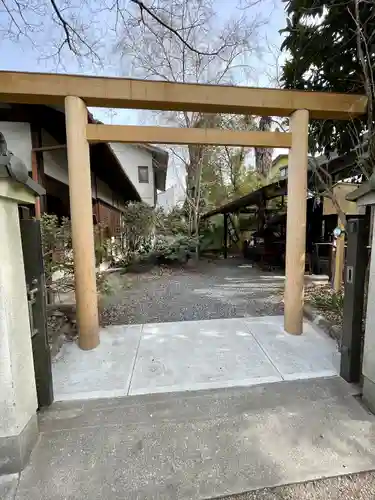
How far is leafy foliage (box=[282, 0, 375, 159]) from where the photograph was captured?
12.2 ft

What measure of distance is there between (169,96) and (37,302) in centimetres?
239

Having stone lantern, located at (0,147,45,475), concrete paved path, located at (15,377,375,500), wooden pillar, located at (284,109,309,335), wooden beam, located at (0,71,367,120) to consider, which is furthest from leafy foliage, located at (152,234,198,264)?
stone lantern, located at (0,147,45,475)

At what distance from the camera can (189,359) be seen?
2.98 m

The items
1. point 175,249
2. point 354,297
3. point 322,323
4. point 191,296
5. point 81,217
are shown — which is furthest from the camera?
point 175,249

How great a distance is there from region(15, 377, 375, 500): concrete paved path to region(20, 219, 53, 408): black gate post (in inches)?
8.2

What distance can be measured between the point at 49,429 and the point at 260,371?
6.07 feet

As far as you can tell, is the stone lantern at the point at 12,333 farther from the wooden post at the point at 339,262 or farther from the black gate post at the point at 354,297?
the wooden post at the point at 339,262

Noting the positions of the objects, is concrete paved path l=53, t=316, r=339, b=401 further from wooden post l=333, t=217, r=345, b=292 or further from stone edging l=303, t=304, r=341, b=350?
wooden post l=333, t=217, r=345, b=292

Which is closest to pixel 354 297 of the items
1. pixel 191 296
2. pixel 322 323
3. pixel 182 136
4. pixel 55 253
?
pixel 322 323

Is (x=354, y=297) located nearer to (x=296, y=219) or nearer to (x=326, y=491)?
(x=296, y=219)

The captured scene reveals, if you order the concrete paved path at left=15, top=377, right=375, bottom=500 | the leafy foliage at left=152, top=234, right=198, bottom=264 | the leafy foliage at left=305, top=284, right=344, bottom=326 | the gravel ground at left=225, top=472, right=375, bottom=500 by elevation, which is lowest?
the gravel ground at left=225, top=472, right=375, bottom=500

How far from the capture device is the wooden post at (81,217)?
9.66ft

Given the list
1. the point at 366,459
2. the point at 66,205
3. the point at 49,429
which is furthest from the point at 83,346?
the point at 66,205

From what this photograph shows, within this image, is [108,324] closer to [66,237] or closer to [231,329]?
[66,237]
